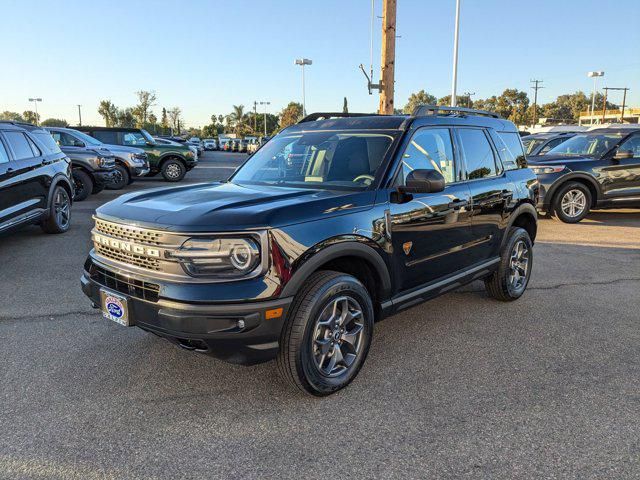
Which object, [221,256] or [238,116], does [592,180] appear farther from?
[238,116]

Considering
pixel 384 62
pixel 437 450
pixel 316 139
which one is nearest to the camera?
pixel 437 450

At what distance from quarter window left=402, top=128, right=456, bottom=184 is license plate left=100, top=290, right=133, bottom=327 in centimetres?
209

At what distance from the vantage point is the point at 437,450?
Result: 2.69 metres

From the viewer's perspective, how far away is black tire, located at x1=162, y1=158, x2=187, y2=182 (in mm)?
18375

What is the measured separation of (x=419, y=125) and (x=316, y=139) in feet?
2.77

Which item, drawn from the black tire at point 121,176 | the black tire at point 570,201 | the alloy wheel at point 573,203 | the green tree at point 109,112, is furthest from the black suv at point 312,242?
the green tree at point 109,112

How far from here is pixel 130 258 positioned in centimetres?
312

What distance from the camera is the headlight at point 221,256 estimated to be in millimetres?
2779

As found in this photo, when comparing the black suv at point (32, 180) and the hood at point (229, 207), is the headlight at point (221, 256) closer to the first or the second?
the hood at point (229, 207)

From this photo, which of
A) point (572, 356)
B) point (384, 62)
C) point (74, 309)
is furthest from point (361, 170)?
point (384, 62)

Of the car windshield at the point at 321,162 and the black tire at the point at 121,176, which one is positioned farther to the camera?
the black tire at the point at 121,176

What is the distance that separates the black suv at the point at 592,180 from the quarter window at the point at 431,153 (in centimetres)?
693

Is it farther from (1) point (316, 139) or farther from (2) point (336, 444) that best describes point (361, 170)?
(2) point (336, 444)

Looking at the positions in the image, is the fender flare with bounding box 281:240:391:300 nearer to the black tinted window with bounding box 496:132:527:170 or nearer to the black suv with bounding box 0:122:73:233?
the black tinted window with bounding box 496:132:527:170
